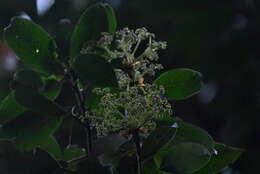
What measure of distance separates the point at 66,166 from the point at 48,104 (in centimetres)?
12

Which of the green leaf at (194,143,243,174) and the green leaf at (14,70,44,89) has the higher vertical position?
the green leaf at (14,70,44,89)

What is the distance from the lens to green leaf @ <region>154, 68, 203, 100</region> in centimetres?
111

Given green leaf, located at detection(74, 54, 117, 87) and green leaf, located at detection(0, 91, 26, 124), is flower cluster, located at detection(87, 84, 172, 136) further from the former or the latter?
green leaf, located at detection(0, 91, 26, 124)

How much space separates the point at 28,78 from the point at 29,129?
9cm

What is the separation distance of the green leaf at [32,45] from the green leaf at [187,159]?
0.26 meters

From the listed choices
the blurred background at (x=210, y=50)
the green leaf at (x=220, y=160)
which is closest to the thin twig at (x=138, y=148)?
the green leaf at (x=220, y=160)

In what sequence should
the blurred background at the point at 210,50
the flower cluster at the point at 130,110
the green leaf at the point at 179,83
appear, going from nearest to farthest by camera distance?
the flower cluster at the point at 130,110 < the green leaf at the point at 179,83 < the blurred background at the point at 210,50

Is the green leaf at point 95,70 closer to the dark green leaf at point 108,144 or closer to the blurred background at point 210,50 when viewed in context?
the dark green leaf at point 108,144

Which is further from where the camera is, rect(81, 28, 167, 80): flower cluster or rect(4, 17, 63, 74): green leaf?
rect(4, 17, 63, 74): green leaf

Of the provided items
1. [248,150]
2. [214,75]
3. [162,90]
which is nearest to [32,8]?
[214,75]

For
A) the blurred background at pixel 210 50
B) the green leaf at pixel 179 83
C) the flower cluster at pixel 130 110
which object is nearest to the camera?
the flower cluster at pixel 130 110

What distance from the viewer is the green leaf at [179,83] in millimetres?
1105

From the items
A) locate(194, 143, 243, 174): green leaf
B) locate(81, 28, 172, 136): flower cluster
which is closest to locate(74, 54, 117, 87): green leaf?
locate(81, 28, 172, 136): flower cluster

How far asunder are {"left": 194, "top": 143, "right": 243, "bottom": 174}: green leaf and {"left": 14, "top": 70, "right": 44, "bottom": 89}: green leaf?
1.05 ft
